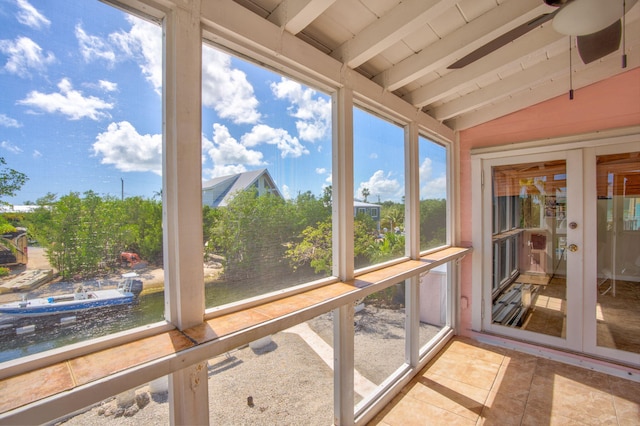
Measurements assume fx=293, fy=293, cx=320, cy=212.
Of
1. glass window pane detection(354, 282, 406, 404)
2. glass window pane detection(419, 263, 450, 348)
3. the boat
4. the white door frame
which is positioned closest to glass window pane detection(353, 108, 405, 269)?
glass window pane detection(354, 282, 406, 404)

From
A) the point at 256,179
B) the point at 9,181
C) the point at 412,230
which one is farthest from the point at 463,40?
the point at 9,181

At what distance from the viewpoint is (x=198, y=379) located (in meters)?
1.14

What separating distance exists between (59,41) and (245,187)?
748 mm

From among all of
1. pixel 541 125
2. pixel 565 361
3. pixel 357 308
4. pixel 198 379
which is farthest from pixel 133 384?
pixel 541 125

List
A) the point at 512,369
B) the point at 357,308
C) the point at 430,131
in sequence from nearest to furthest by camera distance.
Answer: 1. the point at 357,308
2. the point at 512,369
3. the point at 430,131

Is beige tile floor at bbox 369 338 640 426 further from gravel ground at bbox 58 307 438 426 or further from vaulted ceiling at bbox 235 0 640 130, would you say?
vaulted ceiling at bbox 235 0 640 130

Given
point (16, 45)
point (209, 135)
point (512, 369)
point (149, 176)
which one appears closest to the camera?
point (16, 45)

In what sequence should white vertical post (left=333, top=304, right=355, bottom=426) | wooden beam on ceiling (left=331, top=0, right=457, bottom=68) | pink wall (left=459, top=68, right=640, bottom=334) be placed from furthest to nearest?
pink wall (left=459, top=68, right=640, bottom=334)
white vertical post (left=333, top=304, right=355, bottom=426)
wooden beam on ceiling (left=331, top=0, right=457, bottom=68)

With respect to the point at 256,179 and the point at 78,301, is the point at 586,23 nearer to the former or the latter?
the point at 256,179

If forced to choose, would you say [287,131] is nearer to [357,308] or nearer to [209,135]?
[209,135]

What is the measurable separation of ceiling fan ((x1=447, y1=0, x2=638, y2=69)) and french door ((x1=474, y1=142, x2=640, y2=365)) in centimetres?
154

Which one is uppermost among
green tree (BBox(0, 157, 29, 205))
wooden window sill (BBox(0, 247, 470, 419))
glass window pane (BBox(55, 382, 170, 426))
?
green tree (BBox(0, 157, 29, 205))

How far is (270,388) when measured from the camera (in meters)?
1.47

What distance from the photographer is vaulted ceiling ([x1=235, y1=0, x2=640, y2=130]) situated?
1.50m
